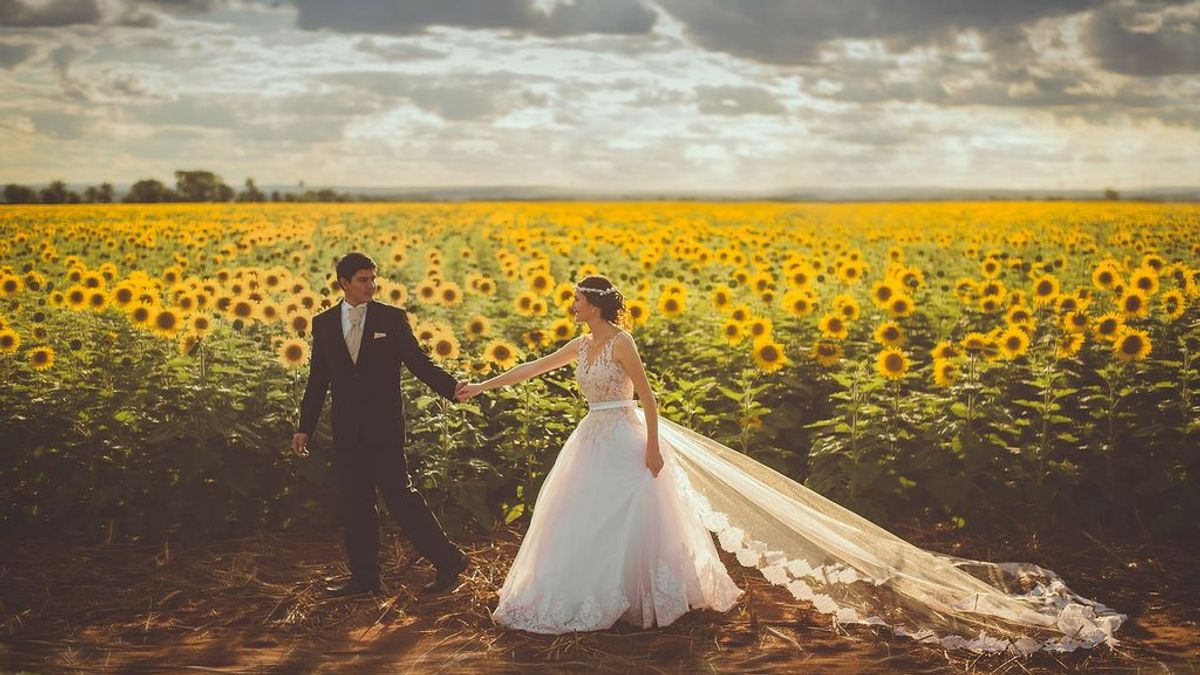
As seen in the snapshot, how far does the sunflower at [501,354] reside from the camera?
7570 millimetres

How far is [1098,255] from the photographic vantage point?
1609 cm

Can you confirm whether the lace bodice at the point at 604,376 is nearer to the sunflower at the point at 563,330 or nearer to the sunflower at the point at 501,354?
the sunflower at the point at 501,354

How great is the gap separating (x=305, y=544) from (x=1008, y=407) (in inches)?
185

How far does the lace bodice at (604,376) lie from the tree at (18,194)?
12032mm

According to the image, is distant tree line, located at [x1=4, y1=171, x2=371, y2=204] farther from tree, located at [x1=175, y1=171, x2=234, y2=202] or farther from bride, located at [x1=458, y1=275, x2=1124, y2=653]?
bride, located at [x1=458, y1=275, x2=1124, y2=653]

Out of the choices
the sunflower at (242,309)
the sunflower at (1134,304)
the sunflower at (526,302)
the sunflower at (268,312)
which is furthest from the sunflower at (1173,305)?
the sunflower at (242,309)

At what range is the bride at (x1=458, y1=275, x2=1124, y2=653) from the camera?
17.4ft

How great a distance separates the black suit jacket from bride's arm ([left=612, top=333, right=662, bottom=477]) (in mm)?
1136

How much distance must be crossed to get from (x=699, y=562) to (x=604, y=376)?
3.26 ft

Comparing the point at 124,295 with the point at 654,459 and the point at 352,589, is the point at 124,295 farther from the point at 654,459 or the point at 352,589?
the point at 654,459

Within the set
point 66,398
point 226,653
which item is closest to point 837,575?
point 226,653

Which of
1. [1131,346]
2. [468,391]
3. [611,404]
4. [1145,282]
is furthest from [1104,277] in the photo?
[468,391]

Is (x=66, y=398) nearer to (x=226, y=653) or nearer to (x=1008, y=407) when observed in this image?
(x=226, y=653)

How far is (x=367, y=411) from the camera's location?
5.73 meters
